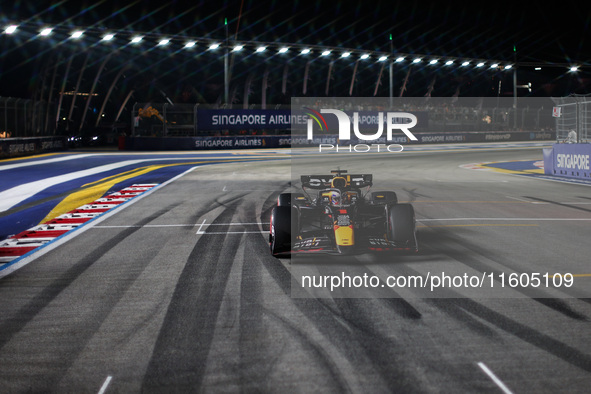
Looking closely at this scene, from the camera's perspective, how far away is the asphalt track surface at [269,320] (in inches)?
172

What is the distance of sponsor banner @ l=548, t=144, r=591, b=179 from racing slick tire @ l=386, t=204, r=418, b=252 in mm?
13580

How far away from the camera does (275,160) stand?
28359 millimetres

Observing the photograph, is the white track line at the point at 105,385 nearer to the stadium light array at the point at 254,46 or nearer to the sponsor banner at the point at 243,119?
the stadium light array at the point at 254,46

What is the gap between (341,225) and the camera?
312 inches

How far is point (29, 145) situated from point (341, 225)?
28.8 m

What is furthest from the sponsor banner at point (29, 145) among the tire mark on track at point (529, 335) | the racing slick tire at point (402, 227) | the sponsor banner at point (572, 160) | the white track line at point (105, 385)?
the tire mark on track at point (529, 335)

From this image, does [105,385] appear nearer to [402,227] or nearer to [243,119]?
[402,227]

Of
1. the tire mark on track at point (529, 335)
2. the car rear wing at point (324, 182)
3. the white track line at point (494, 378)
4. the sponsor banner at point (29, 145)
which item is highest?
the sponsor banner at point (29, 145)

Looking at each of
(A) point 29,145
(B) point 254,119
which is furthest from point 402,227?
(B) point 254,119

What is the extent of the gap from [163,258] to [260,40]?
38676 mm

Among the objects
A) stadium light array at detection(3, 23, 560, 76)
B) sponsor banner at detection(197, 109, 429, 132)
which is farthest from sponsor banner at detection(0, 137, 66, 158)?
sponsor banner at detection(197, 109, 429, 132)

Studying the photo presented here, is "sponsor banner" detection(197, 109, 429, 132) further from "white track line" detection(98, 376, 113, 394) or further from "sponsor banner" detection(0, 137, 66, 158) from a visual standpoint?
"white track line" detection(98, 376, 113, 394)

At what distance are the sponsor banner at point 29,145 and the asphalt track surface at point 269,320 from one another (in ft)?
70.9

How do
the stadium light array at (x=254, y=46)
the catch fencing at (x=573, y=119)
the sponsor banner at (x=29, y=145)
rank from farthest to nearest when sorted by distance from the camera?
the stadium light array at (x=254, y=46) → the sponsor banner at (x=29, y=145) → the catch fencing at (x=573, y=119)
